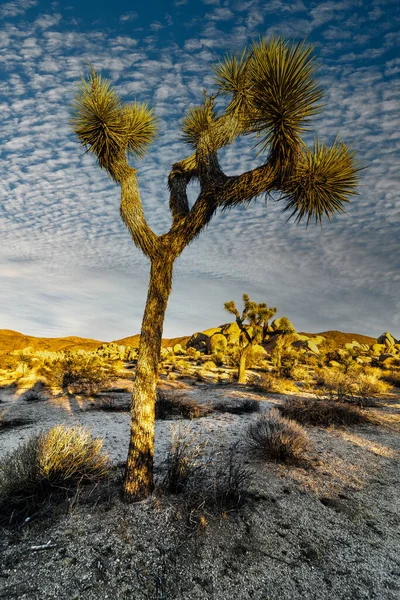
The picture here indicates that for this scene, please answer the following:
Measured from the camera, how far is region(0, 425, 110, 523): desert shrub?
342 cm

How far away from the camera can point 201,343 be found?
3525 centimetres

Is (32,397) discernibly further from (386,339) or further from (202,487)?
(386,339)

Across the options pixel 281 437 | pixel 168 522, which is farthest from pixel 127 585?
pixel 281 437

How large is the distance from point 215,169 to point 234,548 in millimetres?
4774

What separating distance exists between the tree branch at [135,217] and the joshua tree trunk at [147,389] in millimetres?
272

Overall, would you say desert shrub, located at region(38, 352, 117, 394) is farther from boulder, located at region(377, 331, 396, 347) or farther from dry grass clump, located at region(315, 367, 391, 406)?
boulder, located at region(377, 331, 396, 347)

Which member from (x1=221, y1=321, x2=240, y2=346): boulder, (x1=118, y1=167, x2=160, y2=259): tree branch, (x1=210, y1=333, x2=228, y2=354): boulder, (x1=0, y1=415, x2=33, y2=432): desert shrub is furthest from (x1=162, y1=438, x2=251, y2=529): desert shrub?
(x1=221, y1=321, x2=240, y2=346): boulder

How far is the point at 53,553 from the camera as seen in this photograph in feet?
9.27

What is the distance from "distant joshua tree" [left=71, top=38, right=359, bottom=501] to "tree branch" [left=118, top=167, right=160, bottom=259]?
0.05ft

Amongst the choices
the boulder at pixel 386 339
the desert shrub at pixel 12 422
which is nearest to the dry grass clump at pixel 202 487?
the desert shrub at pixel 12 422

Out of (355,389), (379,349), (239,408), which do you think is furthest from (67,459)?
(379,349)

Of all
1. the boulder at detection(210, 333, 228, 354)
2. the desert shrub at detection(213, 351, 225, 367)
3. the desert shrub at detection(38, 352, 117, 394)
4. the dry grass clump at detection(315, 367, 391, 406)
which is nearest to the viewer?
the dry grass clump at detection(315, 367, 391, 406)

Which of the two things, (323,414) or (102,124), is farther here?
(323,414)

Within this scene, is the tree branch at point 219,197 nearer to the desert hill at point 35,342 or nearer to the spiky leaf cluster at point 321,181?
the spiky leaf cluster at point 321,181
